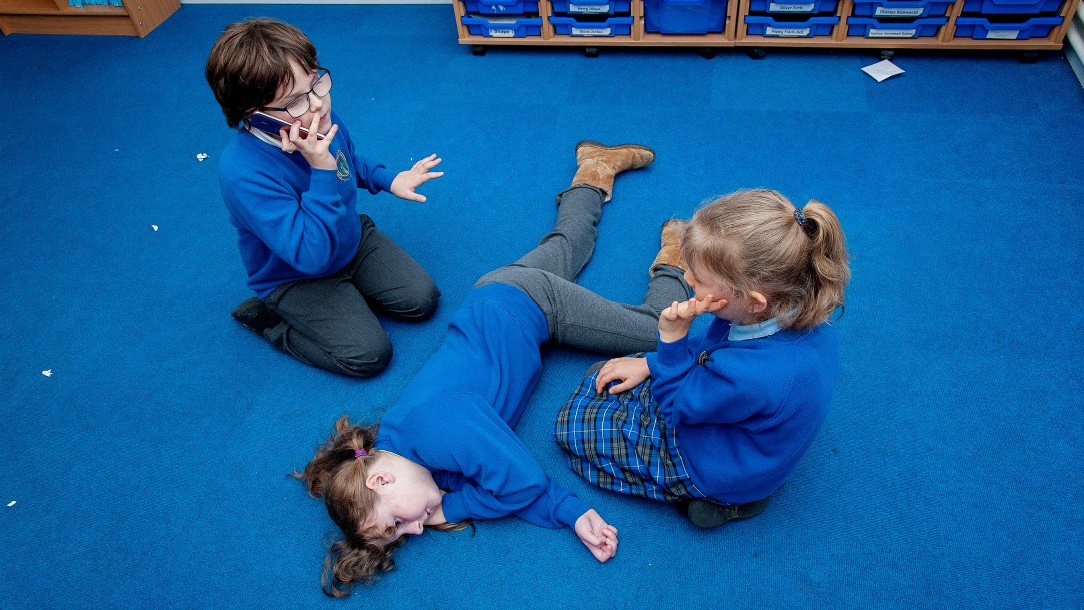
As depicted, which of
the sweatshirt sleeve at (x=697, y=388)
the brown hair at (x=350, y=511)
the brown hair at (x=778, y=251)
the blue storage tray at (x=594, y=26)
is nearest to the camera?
the brown hair at (x=778, y=251)

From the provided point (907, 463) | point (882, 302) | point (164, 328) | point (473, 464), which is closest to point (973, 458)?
point (907, 463)

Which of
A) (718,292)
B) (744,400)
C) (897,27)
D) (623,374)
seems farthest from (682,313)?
(897,27)

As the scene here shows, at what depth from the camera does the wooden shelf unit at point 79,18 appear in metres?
3.22

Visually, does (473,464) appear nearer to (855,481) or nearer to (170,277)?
(855,481)

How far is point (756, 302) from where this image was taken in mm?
1081

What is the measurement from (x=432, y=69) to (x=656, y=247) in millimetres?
1421

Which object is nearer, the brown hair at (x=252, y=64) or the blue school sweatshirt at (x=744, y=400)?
the blue school sweatshirt at (x=744, y=400)

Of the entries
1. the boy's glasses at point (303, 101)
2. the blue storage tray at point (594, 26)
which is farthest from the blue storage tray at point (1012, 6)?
the boy's glasses at point (303, 101)

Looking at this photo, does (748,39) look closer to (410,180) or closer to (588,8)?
(588,8)

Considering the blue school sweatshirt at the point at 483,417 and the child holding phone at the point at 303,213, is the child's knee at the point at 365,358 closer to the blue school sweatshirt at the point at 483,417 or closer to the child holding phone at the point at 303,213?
the child holding phone at the point at 303,213

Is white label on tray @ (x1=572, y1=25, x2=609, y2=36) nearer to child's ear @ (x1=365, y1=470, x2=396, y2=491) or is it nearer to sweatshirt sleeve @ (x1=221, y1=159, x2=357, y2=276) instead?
sweatshirt sleeve @ (x1=221, y1=159, x2=357, y2=276)

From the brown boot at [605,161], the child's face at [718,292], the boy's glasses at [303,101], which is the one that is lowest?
the brown boot at [605,161]

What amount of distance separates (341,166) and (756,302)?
111 cm

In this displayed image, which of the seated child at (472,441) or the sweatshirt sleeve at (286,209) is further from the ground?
the sweatshirt sleeve at (286,209)
